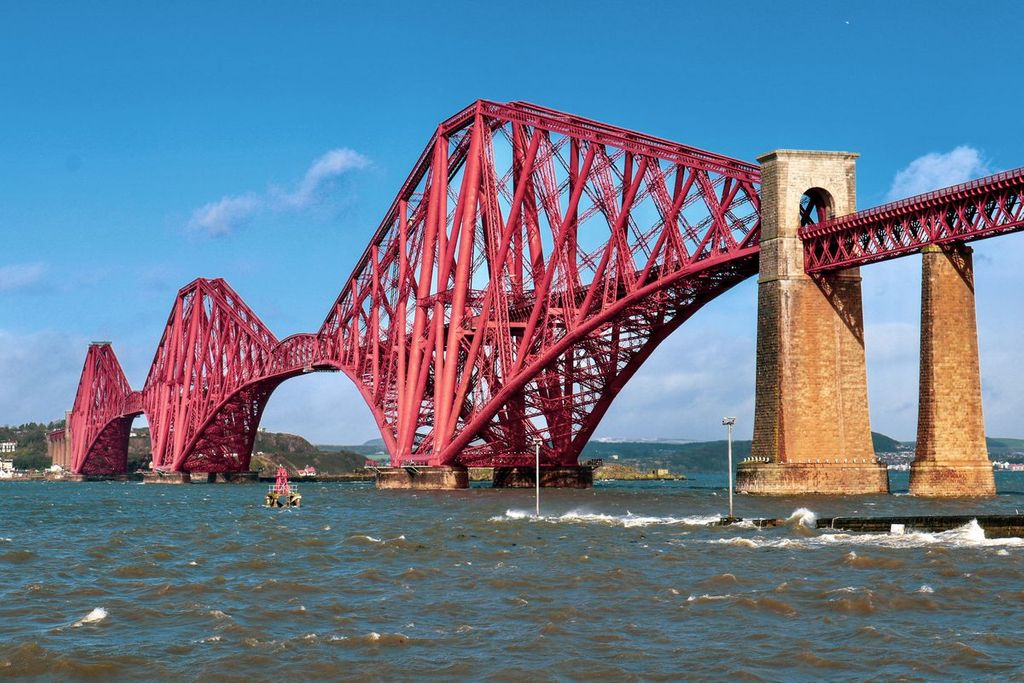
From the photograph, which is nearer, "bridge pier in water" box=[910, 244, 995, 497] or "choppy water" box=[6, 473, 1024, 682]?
"choppy water" box=[6, 473, 1024, 682]

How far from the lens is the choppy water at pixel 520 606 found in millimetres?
18875

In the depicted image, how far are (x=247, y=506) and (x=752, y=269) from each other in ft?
116

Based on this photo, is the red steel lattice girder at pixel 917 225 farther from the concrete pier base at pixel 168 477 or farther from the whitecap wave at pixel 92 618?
the concrete pier base at pixel 168 477

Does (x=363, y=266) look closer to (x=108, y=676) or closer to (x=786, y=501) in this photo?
(x=786, y=501)

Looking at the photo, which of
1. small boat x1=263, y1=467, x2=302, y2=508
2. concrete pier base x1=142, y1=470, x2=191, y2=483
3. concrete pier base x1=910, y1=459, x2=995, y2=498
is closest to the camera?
concrete pier base x1=910, y1=459, x2=995, y2=498

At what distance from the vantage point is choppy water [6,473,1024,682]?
18.9m

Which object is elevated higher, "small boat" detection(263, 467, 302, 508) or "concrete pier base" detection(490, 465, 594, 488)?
"concrete pier base" detection(490, 465, 594, 488)

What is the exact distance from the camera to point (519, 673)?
1830cm

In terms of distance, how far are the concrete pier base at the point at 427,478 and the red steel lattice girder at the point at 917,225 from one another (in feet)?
111

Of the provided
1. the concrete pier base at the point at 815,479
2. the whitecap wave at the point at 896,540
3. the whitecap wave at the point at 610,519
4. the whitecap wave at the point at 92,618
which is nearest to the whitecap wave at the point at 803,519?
the whitecap wave at the point at 896,540

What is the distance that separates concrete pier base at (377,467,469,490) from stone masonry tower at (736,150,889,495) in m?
28.1

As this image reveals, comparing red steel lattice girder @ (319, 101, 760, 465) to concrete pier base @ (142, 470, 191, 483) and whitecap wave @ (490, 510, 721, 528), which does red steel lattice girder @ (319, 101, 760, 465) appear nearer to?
whitecap wave @ (490, 510, 721, 528)

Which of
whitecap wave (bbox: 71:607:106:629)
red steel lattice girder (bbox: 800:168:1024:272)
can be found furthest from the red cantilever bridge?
whitecap wave (bbox: 71:607:106:629)

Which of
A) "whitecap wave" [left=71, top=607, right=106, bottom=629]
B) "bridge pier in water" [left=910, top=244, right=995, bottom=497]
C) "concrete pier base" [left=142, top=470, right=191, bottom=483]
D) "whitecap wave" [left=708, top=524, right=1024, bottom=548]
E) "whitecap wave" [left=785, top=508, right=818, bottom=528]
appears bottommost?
"whitecap wave" [left=71, top=607, right=106, bottom=629]
